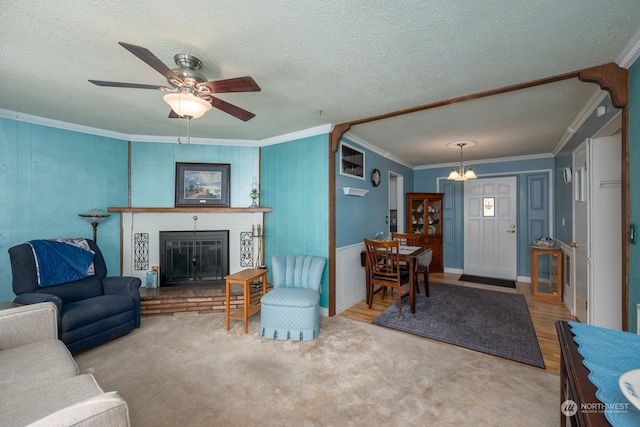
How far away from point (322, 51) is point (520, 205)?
17.0 feet

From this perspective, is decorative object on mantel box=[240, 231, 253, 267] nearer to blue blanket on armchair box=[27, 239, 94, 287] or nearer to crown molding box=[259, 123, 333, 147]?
crown molding box=[259, 123, 333, 147]

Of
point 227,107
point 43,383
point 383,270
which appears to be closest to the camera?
point 43,383

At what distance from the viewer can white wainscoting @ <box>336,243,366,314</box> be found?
11.5 ft

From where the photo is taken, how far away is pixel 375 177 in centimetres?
440

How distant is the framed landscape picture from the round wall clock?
2284 millimetres

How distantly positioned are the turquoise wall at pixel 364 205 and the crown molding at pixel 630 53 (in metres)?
2.50

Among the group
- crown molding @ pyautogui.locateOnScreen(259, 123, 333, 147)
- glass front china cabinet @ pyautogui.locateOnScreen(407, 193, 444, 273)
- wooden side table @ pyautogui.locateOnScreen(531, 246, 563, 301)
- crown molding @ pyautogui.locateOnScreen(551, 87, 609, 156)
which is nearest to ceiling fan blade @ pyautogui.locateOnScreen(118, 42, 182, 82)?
crown molding @ pyautogui.locateOnScreen(259, 123, 333, 147)

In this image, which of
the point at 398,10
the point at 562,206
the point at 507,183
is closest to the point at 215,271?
the point at 398,10

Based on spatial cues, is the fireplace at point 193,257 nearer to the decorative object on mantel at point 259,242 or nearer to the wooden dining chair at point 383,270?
the decorative object on mantel at point 259,242

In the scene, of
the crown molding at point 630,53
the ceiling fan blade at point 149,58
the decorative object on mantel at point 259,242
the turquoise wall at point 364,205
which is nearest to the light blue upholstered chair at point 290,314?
the turquoise wall at point 364,205

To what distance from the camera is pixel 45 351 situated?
1611mm

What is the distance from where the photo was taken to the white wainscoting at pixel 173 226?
3680 mm

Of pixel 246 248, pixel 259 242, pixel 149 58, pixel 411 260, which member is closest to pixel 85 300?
pixel 246 248

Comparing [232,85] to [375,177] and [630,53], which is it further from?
[375,177]
